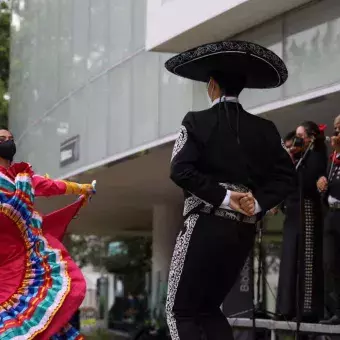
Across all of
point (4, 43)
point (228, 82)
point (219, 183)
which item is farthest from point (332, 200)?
point (4, 43)

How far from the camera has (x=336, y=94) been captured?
672cm

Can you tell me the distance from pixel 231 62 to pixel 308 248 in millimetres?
2725

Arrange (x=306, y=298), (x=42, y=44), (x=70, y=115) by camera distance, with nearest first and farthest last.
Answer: (x=306, y=298) < (x=70, y=115) < (x=42, y=44)

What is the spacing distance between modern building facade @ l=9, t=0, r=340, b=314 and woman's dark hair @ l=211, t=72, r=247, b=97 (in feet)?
9.83

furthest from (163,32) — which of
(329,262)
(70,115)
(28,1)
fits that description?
(28,1)

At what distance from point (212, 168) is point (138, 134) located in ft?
22.6

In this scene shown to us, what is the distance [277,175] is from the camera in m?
3.77

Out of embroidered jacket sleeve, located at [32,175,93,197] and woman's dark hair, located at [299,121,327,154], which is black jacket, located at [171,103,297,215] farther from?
woman's dark hair, located at [299,121,327,154]

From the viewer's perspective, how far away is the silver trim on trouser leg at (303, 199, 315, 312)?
607 cm

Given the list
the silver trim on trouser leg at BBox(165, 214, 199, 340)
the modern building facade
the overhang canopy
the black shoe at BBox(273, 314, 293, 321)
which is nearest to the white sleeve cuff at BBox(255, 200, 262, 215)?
the silver trim on trouser leg at BBox(165, 214, 199, 340)

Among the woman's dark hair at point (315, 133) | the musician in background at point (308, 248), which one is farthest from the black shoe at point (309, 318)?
the woman's dark hair at point (315, 133)

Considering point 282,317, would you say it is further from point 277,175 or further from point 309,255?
point 277,175

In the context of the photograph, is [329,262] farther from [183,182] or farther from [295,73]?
[183,182]

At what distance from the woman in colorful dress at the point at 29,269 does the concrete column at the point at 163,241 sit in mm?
10668
